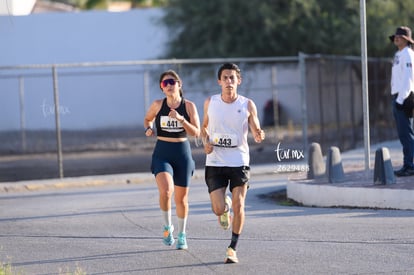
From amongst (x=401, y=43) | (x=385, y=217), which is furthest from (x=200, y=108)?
(x=385, y=217)

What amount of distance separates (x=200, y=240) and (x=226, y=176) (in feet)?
4.70

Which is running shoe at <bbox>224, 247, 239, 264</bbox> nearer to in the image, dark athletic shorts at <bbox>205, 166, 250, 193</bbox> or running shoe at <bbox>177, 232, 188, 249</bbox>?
dark athletic shorts at <bbox>205, 166, 250, 193</bbox>

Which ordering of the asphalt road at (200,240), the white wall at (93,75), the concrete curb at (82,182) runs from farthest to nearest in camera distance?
the white wall at (93,75), the concrete curb at (82,182), the asphalt road at (200,240)

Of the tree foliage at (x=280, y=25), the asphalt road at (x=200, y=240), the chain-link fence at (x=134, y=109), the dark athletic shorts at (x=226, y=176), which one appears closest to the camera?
the asphalt road at (x=200, y=240)

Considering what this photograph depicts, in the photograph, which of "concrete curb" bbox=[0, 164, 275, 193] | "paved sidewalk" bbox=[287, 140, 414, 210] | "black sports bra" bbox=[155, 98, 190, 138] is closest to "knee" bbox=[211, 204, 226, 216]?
"black sports bra" bbox=[155, 98, 190, 138]

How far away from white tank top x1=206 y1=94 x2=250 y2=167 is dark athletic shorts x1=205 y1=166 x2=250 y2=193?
0.15ft

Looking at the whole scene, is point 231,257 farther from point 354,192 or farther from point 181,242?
point 354,192

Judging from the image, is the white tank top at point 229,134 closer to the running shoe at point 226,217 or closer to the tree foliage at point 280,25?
the running shoe at point 226,217

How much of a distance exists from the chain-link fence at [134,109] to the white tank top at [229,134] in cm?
942

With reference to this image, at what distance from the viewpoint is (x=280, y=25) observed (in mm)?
28547

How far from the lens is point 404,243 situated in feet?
31.6

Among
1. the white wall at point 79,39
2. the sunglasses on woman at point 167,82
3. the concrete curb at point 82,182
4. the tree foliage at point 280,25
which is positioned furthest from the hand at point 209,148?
the white wall at point 79,39

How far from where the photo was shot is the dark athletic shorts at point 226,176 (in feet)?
29.5

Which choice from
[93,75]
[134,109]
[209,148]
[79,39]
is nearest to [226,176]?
[209,148]
